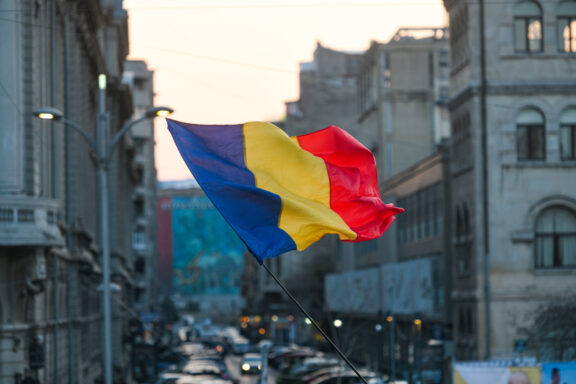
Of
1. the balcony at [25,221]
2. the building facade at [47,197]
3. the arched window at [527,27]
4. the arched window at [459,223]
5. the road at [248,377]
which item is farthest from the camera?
the road at [248,377]

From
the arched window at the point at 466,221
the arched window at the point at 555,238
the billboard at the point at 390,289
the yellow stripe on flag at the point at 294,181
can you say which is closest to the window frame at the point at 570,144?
the arched window at the point at 555,238

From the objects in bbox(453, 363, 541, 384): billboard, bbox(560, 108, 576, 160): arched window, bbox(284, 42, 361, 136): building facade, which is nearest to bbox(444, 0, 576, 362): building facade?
bbox(560, 108, 576, 160): arched window

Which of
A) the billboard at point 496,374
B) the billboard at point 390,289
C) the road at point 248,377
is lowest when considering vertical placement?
the road at point 248,377

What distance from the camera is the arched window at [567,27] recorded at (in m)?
→ 49.9

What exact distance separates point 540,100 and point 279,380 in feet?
50.9

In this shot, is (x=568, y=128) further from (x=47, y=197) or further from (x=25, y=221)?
(x=25, y=221)

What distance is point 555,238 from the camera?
49906 mm

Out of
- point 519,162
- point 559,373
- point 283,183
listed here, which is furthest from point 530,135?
point 283,183

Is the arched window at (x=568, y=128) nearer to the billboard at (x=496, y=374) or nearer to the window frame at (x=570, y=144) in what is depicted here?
the window frame at (x=570, y=144)

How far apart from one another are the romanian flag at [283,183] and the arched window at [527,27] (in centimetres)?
3347

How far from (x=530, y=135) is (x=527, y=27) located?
14.1 feet

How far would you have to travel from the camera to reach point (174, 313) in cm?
17925

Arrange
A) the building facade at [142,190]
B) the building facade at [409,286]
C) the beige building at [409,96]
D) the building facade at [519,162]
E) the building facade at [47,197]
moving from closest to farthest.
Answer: the building facade at [47,197]
the building facade at [519,162]
the building facade at [409,286]
the beige building at [409,96]
the building facade at [142,190]

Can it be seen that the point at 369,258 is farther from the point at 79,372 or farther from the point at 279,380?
the point at 79,372
